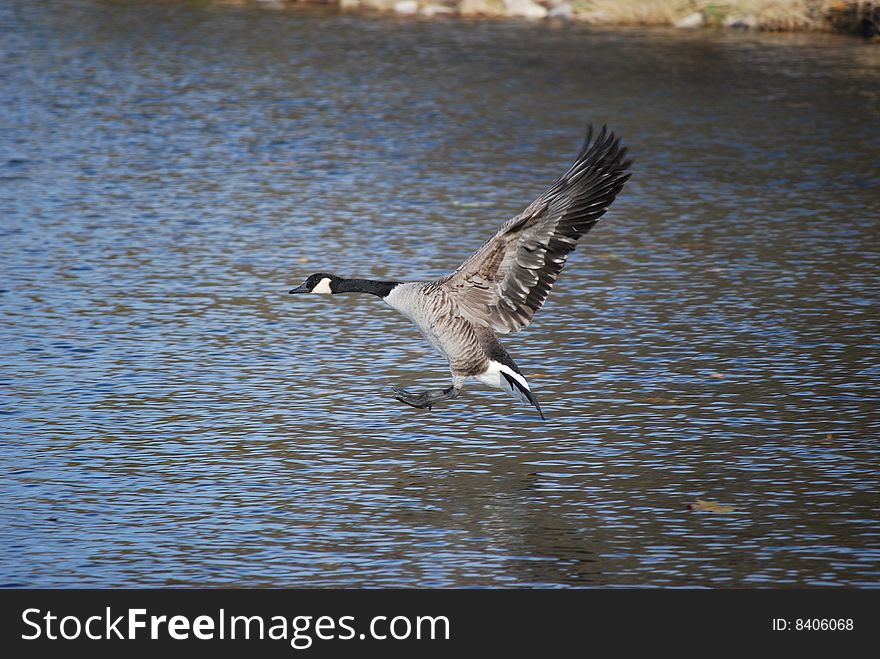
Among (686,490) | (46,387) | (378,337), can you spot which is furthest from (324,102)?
(686,490)

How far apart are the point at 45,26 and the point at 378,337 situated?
15563 millimetres

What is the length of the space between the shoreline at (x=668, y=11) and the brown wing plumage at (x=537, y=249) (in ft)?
54.3

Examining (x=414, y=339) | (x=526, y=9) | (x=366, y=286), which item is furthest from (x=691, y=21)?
(x=366, y=286)

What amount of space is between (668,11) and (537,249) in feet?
59.8

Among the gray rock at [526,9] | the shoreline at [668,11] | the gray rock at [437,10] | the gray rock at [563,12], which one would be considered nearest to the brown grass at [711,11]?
the shoreline at [668,11]

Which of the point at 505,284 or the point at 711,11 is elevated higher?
the point at 711,11

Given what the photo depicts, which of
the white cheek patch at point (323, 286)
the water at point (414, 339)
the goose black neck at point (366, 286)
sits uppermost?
the goose black neck at point (366, 286)

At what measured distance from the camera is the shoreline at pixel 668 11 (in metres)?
23.7

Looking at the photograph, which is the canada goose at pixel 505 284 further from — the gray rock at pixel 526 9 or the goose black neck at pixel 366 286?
the gray rock at pixel 526 9

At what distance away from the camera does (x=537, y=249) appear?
7.41m

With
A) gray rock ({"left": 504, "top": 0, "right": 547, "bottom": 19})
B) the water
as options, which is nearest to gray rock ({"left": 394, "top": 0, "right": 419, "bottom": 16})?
gray rock ({"left": 504, "top": 0, "right": 547, "bottom": 19})

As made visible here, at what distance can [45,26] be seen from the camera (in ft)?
76.2

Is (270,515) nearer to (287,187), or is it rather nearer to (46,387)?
(46,387)

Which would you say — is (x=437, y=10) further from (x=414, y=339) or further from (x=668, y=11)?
(x=414, y=339)
